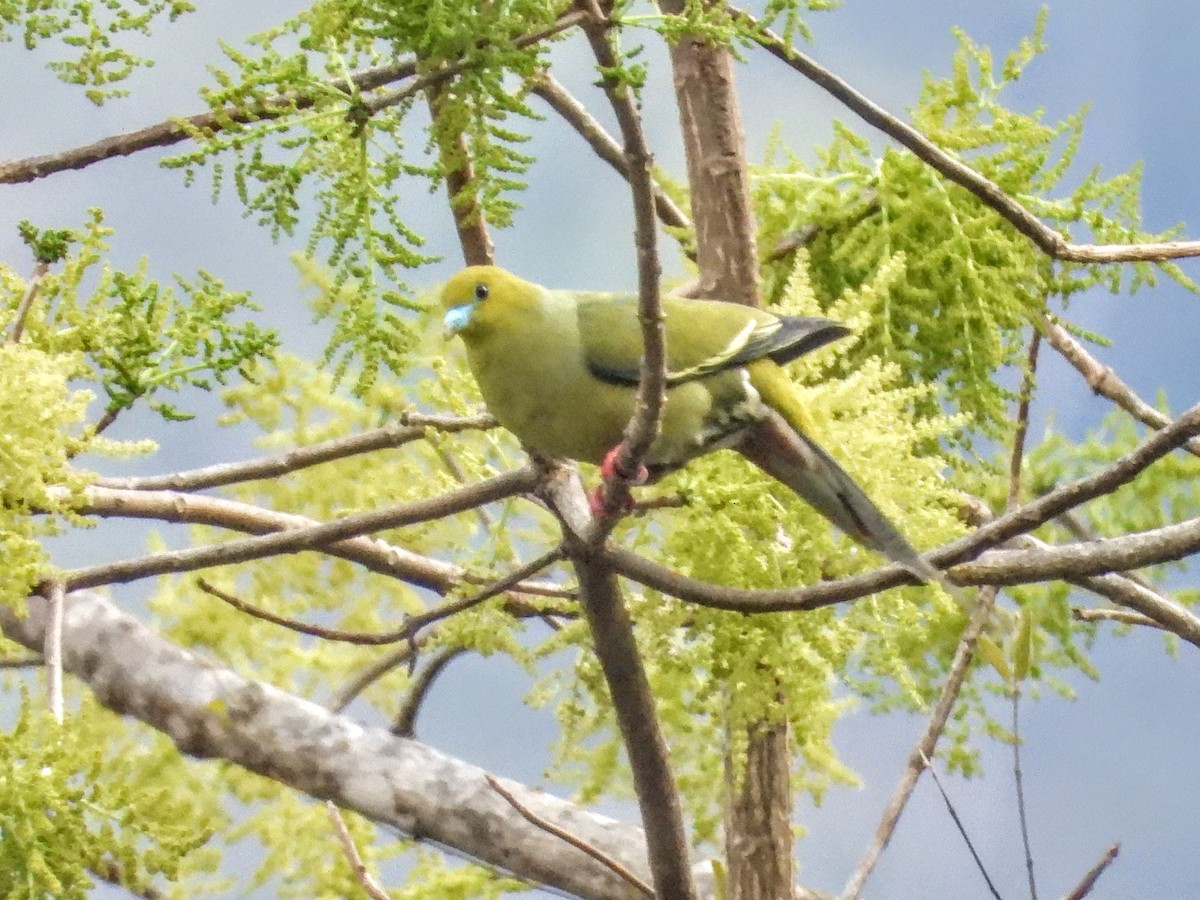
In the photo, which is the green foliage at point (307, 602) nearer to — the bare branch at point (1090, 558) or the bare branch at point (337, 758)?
the bare branch at point (337, 758)

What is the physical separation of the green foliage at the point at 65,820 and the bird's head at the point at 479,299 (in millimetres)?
489

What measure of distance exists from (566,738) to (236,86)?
936 millimetres

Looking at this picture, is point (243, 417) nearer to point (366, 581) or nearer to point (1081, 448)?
point (366, 581)

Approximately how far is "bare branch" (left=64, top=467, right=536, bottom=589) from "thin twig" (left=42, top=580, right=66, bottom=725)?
3cm

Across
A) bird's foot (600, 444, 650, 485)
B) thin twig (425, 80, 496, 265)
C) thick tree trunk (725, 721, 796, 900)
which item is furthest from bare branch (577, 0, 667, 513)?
thick tree trunk (725, 721, 796, 900)

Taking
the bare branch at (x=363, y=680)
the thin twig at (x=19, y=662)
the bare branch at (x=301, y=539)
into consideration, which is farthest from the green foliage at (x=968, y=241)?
the thin twig at (x=19, y=662)

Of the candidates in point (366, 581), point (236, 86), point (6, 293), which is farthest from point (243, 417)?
point (236, 86)

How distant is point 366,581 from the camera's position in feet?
Result: 8.91

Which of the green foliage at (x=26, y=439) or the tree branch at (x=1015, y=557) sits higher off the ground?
the tree branch at (x=1015, y=557)

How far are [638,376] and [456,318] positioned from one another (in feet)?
0.61

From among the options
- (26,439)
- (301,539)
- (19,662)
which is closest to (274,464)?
(301,539)

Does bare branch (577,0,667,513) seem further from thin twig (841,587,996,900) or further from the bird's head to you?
thin twig (841,587,996,900)

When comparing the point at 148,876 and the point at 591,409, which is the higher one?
the point at 591,409

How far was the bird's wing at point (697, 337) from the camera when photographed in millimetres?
1375
